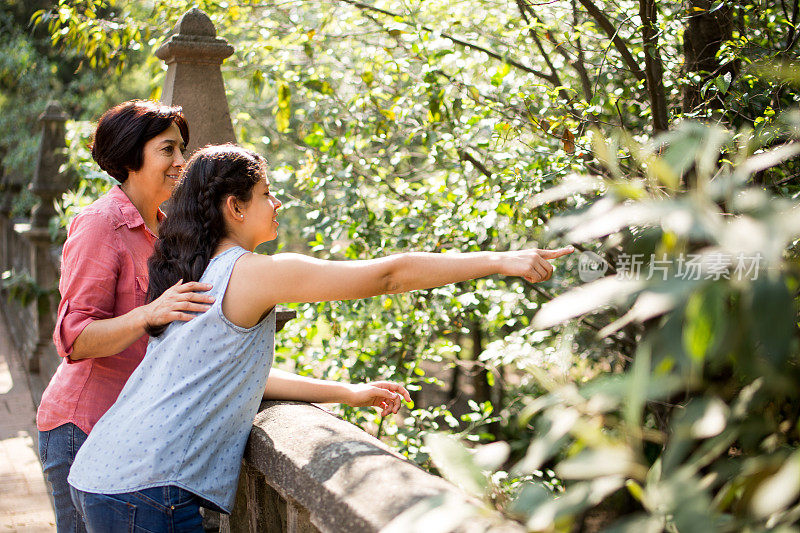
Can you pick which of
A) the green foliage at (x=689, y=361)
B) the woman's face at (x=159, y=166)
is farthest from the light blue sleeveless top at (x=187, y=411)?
the green foliage at (x=689, y=361)

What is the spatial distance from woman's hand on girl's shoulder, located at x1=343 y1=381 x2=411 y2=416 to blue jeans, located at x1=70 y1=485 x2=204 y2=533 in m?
0.60

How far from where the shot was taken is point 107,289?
2.32 m

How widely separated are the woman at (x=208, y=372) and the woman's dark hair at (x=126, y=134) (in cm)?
59

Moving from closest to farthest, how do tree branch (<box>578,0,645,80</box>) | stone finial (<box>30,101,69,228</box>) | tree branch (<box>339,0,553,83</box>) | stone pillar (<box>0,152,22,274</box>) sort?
tree branch (<box>578,0,645,80</box>)
tree branch (<box>339,0,553,83</box>)
stone finial (<box>30,101,69,228</box>)
stone pillar (<box>0,152,22,274</box>)

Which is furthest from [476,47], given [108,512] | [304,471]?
[108,512]

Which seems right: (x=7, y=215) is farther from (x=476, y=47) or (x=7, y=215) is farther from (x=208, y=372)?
(x=208, y=372)

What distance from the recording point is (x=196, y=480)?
1.94 meters

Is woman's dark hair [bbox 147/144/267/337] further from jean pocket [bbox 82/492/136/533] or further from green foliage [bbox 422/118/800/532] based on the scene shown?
green foliage [bbox 422/118/800/532]

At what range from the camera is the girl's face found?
7.03ft

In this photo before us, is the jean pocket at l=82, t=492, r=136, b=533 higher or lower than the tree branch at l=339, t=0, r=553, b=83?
lower

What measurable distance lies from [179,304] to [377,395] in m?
0.72

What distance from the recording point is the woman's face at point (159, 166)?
2.58 meters

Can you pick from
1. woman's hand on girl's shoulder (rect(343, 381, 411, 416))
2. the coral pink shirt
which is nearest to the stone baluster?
the coral pink shirt

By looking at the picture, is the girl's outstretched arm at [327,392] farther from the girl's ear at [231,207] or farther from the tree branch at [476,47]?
the tree branch at [476,47]
